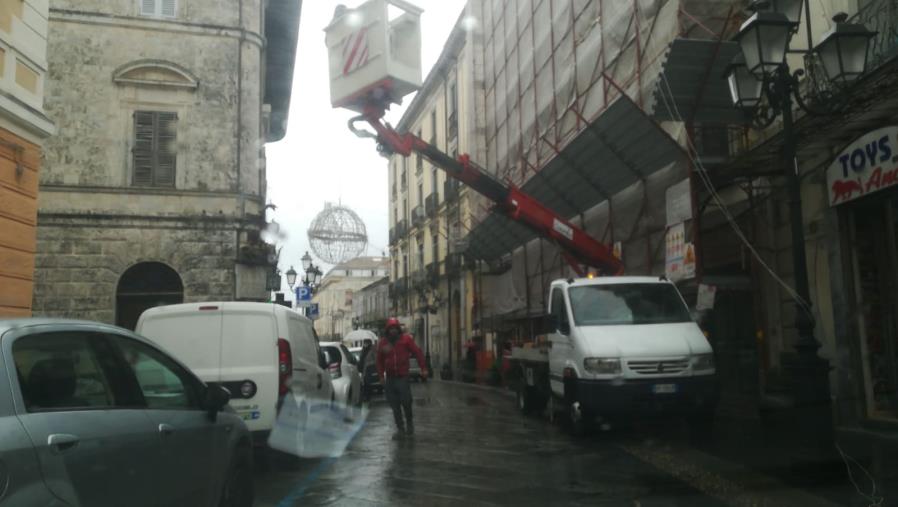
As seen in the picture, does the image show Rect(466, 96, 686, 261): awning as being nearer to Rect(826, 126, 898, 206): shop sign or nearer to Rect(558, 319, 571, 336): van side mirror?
Rect(826, 126, 898, 206): shop sign

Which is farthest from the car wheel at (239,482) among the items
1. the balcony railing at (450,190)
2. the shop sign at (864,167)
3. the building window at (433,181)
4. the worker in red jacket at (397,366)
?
the building window at (433,181)

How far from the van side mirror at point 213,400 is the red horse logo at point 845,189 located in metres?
8.22

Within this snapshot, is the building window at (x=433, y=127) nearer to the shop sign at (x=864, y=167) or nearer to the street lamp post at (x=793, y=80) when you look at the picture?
the shop sign at (x=864, y=167)

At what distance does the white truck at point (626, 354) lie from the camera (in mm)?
9930

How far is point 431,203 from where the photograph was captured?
42.1 metres

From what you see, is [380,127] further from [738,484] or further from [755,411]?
[738,484]

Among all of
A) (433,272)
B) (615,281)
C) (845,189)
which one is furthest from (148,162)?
(433,272)

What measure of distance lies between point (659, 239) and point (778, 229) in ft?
12.3

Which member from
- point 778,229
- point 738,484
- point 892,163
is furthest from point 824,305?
point 738,484

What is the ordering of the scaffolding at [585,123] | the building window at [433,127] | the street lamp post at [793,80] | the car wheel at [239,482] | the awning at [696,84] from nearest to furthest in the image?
1. the car wheel at [239,482]
2. the street lamp post at [793,80]
3. the awning at [696,84]
4. the scaffolding at [585,123]
5. the building window at [433,127]

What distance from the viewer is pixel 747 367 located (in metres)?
13.8

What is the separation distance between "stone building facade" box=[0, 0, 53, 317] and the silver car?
Result: 6665mm

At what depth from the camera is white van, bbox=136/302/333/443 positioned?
27.7 feet

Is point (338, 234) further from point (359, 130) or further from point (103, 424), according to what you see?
point (103, 424)
